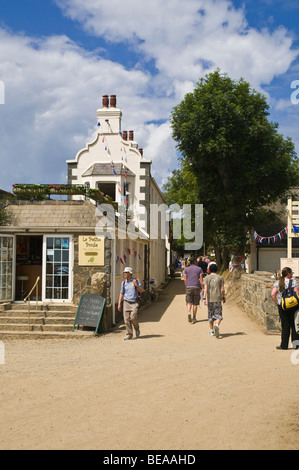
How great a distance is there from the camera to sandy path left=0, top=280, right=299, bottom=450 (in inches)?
207

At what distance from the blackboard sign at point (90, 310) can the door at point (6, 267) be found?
2.62 m

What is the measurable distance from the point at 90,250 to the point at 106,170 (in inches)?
369

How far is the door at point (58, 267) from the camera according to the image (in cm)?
1440

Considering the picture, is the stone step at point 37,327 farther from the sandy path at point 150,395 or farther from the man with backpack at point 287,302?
the man with backpack at point 287,302

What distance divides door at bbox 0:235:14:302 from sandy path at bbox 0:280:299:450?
3.14 meters

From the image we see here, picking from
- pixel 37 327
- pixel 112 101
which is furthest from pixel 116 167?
pixel 37 327

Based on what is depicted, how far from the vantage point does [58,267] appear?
1441cm

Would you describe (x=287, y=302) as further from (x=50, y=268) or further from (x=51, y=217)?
(x=51, y=217)

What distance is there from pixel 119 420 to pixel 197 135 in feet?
56.8

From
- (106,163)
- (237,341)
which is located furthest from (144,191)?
(237,341)

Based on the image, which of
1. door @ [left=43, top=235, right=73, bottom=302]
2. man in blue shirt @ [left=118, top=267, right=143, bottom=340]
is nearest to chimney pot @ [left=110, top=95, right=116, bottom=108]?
door @ [left=43, top=235, right=73, bottom=302]

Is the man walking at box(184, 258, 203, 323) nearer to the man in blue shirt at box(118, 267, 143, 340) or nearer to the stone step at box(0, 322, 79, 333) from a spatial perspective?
the man in blue shirt at box(118, 267, 143, 340)
